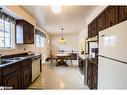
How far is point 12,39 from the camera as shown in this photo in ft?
14.4

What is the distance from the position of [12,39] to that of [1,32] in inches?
25.5

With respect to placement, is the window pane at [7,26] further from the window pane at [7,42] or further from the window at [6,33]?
the window pane at [7,42]

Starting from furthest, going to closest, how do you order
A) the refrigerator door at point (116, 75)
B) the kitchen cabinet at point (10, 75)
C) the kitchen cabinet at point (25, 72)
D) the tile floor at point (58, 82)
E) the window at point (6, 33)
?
the tile floor at point (58, 82), the window at point (6, 33), the kitchen cabinet at point (25, 72), the kitchen cabinet at point (10, 75), the refrigerator door at point (116, 75)

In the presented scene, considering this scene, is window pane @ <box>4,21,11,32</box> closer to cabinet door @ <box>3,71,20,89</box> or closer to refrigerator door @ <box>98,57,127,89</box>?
cabinet door @ <box>3,71,20,89</box>

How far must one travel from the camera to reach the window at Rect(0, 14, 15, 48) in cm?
373

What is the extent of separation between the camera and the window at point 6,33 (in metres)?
3.73

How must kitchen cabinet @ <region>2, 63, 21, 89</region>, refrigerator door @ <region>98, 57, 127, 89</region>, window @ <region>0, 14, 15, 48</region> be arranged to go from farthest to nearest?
window @ <region>0, 14, 15, 48</region> → kitchen cabinet @ <region>2, 63, 21, 89</region> → refrigerator door @ <region>98, 57, 127, 89</region>

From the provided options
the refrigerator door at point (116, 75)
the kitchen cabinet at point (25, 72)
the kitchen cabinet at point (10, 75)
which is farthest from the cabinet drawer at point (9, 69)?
the refrigerator door at point (116, 75)

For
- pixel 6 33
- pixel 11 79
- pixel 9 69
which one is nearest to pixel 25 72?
pixel 11 79

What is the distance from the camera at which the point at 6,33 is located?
13.3 ft

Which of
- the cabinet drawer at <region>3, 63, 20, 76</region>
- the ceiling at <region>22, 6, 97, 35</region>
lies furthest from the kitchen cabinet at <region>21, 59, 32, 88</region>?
the ceiling at <region>22, 6, 97, 35</region>

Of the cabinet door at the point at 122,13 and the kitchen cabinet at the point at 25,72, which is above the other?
the cabinet door at the point at 122,13
